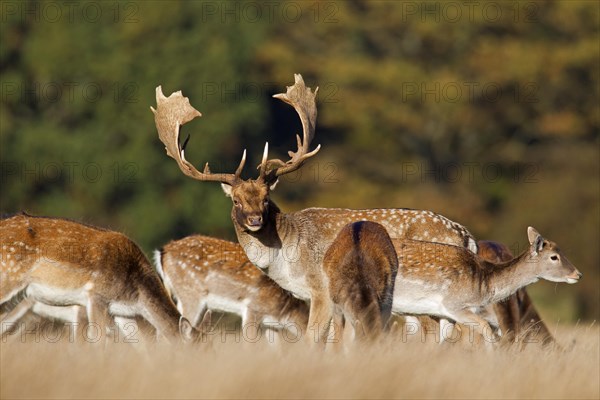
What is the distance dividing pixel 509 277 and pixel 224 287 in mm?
2564

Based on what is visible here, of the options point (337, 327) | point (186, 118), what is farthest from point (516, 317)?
point (186, 118)

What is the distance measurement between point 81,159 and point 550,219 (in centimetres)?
845

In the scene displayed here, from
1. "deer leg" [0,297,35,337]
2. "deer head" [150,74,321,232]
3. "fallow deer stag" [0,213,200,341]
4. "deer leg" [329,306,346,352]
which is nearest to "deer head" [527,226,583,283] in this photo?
"deer leg" [329,306,346,352]

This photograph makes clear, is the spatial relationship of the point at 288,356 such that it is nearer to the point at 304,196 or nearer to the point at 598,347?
the point at 598,347

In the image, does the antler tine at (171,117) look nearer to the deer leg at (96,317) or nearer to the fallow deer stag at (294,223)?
the fallow deer stag at (294,223)

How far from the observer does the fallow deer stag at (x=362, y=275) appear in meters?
9.40

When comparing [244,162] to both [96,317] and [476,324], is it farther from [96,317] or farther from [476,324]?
[476,324]

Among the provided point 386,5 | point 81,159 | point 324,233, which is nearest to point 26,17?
point 81,159

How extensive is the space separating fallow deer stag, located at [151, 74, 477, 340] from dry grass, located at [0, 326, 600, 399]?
1721mm

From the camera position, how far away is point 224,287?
39.0 ft

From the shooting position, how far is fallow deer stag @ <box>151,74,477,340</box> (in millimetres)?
10391

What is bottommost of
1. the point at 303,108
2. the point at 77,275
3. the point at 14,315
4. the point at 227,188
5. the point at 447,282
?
the point at 14,315

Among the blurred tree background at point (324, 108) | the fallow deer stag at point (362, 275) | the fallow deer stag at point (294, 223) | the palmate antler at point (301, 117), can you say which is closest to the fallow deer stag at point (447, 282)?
the fallow deer stag at point (362, 275)

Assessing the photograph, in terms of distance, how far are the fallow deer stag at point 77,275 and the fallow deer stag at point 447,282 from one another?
1749 millimetres
